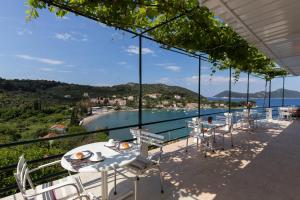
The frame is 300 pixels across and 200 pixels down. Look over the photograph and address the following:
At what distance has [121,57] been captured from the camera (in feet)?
77.7

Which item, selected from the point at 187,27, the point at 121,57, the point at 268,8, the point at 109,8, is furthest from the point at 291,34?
the point at 121,57

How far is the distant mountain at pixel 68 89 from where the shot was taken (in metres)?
12.1

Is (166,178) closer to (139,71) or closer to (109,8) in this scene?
(139,71)

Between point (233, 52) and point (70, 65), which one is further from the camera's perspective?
point (70, 65)

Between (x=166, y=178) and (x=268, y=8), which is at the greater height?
(x=268, y=8)

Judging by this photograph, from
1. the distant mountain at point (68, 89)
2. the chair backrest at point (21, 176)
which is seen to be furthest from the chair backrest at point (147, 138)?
the distant mountain at point (68, 89)

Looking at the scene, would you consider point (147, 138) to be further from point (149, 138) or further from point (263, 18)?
point (263, 18)

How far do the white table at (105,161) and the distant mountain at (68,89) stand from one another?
8.67 meters

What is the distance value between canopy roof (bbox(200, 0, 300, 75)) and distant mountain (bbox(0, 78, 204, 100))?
7323mm

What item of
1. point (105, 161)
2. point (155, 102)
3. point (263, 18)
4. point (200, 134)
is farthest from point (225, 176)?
point (155, 102)

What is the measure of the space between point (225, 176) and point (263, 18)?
2.51 m

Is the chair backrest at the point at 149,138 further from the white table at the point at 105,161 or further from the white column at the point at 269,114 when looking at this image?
the white column at the point at 269,114

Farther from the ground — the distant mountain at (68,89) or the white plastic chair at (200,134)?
the distant mountain at (68,89)

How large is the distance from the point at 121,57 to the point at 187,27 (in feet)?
67.0
